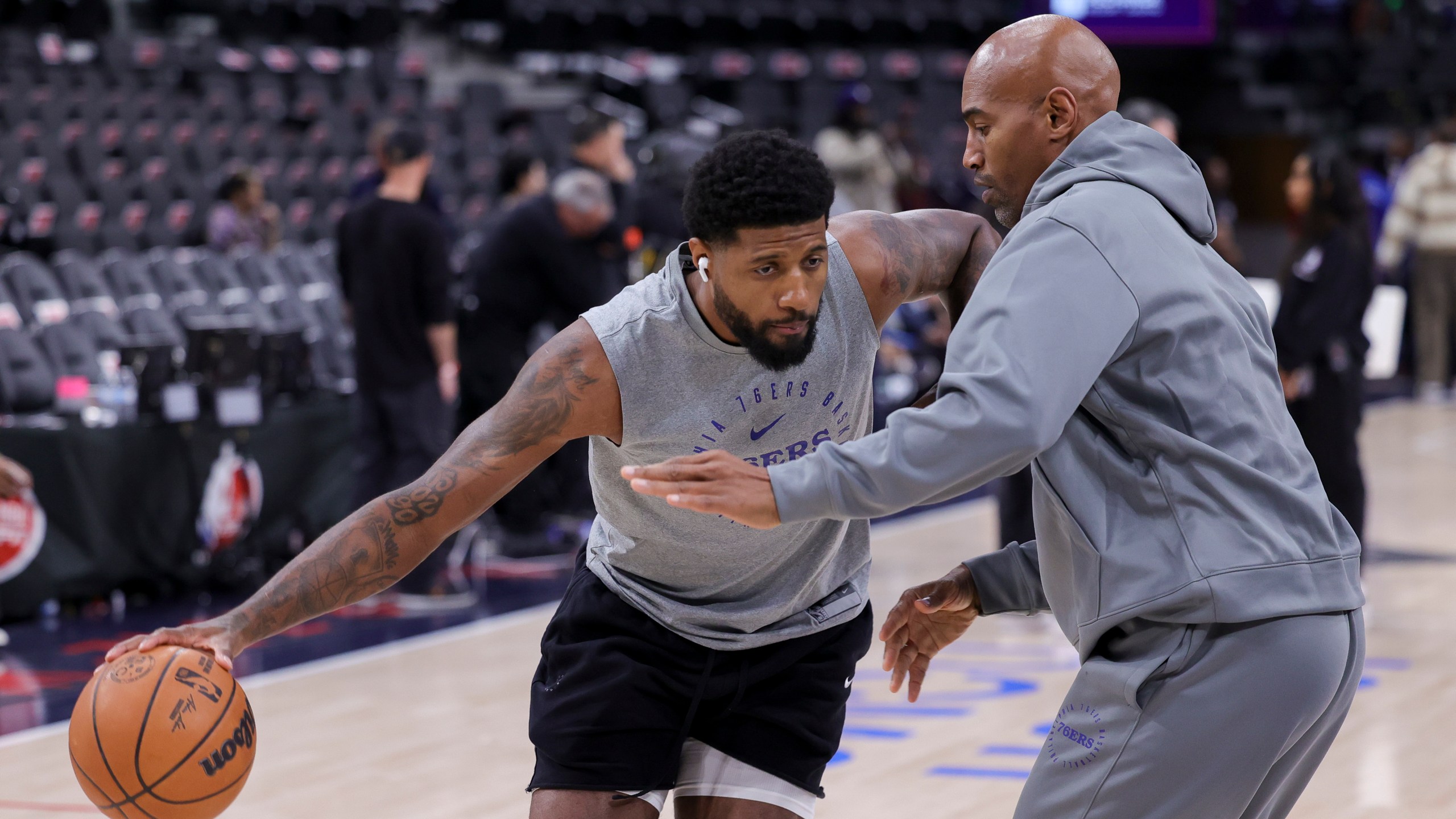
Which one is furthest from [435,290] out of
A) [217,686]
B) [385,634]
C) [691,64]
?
[691,64]

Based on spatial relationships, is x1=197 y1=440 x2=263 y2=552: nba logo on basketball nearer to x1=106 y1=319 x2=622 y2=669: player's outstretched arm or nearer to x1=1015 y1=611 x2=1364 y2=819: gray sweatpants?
x1=106 y1=319 x2=622 y2=669: player's outstretched arm

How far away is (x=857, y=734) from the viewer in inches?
193

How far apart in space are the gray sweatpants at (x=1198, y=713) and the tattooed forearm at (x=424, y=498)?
98cm

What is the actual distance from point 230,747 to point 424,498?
53cm

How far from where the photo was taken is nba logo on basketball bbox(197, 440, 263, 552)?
6625 millimetres

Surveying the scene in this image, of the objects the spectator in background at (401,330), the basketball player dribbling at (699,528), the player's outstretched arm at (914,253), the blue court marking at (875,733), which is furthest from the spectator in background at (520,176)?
the basketball player dribbling at (699,528)

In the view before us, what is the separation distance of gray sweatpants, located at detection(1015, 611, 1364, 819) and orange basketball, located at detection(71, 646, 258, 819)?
1.29 metres

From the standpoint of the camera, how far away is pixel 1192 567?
2.00 metres

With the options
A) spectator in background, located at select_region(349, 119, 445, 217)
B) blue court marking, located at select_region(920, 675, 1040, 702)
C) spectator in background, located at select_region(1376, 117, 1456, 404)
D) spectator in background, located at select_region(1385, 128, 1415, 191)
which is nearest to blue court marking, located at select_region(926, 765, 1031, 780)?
blue court marking, located at select_region(920, 675, 1040, 702)

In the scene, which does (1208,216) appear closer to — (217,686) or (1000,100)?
(1000,100)

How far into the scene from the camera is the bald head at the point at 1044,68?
2.17 meters

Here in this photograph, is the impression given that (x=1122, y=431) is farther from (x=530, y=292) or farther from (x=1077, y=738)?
(x=530, y=292)

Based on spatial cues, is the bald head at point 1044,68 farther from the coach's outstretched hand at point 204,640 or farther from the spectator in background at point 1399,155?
the spectator in background at point 1399,155

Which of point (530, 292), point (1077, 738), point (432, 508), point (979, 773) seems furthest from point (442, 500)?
point (530, 292)
